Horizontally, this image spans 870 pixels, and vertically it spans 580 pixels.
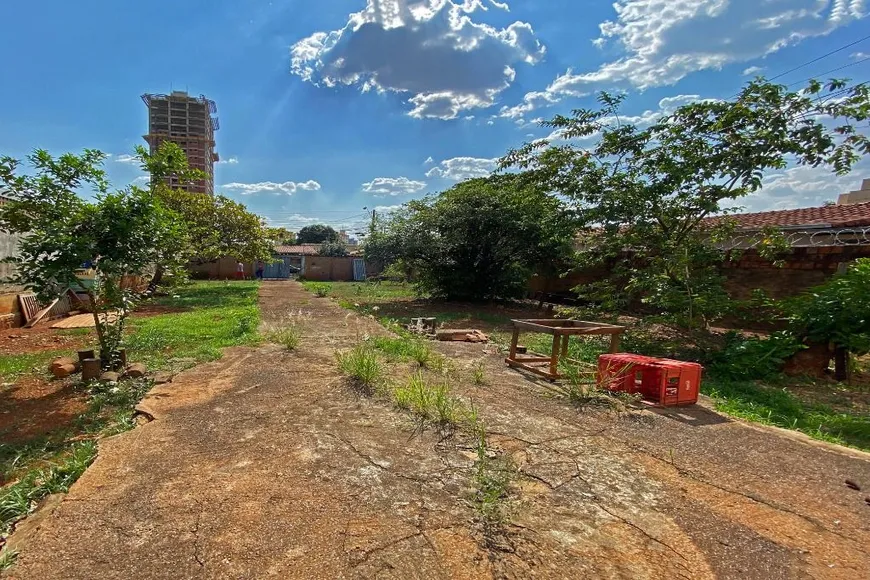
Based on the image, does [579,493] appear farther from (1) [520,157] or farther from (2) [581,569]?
(1) [520,157]

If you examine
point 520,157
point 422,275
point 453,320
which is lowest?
point 453,320

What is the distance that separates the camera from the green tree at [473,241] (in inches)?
483

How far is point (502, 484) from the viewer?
8.09 ft

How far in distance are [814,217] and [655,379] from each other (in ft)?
33.7

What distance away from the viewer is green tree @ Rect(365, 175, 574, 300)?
12.3m

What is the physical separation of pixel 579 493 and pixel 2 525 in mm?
2861

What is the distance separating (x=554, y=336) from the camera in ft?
16.1

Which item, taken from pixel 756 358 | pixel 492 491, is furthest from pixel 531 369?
pixel 492 491

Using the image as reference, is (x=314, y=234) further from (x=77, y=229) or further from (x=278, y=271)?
(x=77, y=229)

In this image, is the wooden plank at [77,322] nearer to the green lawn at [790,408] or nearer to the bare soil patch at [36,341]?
the bare soil patch at [36,341]

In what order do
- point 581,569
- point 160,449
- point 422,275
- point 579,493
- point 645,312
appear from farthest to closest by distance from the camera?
point 422,275
point 645,312
point 160,449
point 579,493
point 581,569

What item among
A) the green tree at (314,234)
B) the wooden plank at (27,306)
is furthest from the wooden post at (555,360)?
the green tree at (314,234)

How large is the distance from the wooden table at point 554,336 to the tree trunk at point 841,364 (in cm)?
274

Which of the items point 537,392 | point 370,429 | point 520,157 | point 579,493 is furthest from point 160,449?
point 520,157
